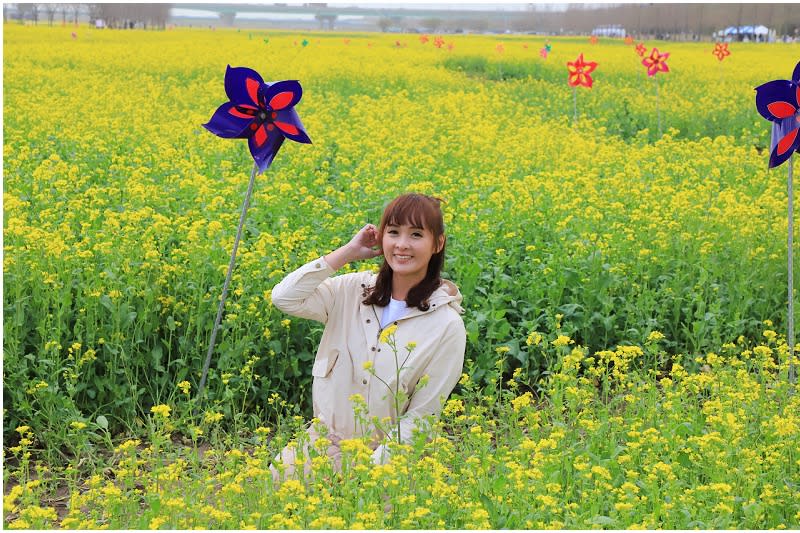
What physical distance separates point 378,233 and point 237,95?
113cm

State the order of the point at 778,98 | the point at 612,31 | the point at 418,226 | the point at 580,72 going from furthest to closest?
1. the point at 612,31
2. the point at 580,72
3. the point at 778,98
4. the point at 418,226

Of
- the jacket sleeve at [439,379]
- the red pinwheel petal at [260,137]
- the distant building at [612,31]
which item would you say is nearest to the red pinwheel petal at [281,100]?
the red pinwheel petal at [260,137]

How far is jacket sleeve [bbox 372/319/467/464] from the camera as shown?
411cm

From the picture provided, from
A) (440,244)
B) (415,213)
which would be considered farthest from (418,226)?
(440,244)

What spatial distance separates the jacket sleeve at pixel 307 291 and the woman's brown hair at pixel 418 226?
7.9 inches

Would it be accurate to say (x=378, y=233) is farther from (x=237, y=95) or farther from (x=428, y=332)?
(x=237, y=95)

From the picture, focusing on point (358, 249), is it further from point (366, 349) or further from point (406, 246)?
point (366, 349)

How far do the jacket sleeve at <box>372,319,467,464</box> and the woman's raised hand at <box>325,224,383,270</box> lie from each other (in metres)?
0.50

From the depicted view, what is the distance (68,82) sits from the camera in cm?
1689

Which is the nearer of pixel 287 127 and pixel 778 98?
pixel 287 127

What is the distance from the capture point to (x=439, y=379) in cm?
417

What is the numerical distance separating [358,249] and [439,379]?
0.67 metres

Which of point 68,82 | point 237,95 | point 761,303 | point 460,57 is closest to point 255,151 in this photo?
point 237,95

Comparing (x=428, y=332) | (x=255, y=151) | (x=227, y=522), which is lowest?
(x=227, y=522)
